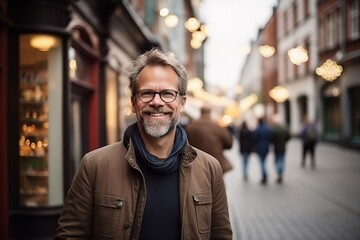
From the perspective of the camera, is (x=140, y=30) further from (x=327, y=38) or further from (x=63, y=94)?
(x=327, y=38)

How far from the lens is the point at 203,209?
261 centimetres

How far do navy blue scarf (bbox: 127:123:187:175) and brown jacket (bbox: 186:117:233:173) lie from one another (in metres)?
5.55

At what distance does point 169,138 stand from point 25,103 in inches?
185

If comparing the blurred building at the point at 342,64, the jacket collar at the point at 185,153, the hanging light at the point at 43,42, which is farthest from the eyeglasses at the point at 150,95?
the blurred building at the point at 342,64

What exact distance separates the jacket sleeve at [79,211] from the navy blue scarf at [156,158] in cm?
28

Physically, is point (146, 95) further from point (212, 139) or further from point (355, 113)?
point (355, 113)

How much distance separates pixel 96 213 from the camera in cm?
250

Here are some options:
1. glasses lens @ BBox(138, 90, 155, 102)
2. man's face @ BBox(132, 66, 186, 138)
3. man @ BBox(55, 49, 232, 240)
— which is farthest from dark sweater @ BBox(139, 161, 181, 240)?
glasses lens @ BBox(138, 90, 155, 102)

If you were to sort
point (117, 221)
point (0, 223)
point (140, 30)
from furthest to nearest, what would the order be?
point (140, 30), point (0, 223), point (117, 221)

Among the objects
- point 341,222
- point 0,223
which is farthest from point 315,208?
point 0,223

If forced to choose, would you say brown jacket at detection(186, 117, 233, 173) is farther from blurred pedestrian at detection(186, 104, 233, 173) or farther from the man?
the man

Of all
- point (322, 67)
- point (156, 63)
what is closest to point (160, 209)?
point (156, 63)

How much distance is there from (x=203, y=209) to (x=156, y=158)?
364 mm

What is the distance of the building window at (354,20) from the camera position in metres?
23.5
